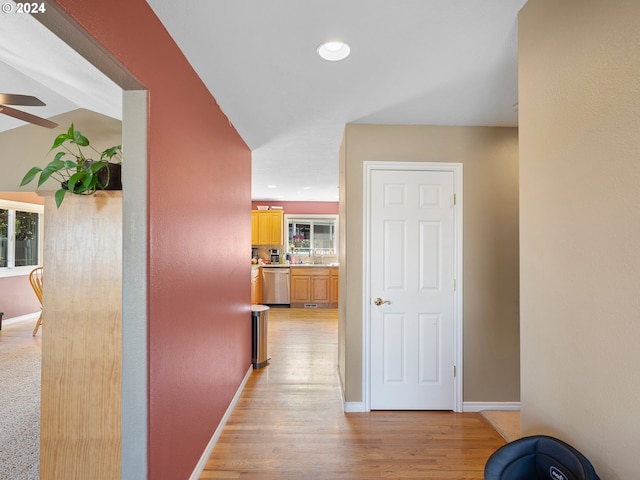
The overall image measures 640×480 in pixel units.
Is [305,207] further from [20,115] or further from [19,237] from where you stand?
[20,115]

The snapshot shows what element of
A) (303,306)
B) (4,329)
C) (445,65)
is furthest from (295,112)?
(4,329)

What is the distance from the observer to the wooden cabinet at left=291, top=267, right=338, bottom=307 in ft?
23.6

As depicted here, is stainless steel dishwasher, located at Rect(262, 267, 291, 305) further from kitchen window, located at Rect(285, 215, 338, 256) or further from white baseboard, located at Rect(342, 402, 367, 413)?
white baseboard, located at Rect(342, 402, 367, 413)

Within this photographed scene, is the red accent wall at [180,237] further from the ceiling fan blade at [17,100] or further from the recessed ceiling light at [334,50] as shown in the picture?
the ceiling fan blade at [17,100]

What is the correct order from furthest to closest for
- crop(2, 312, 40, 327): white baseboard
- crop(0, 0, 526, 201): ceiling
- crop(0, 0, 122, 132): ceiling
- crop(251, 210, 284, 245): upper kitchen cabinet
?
crop(251, 210, 284, 245): upper kitchen cabinet → crop(2, 312, 40, 327): white baseboard → crop(0, 0, 122, 132): ceiling → crop(0, 0, 526, 201): ceiling

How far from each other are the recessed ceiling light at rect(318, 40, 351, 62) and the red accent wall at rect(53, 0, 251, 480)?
2.53 ft

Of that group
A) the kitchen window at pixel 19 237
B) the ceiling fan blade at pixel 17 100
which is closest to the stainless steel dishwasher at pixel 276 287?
the kitchen window at pixel 19 237

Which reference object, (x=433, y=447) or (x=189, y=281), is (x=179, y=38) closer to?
Answer: (x=189, y=281)

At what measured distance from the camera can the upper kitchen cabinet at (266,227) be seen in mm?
7709

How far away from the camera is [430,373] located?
109 inches

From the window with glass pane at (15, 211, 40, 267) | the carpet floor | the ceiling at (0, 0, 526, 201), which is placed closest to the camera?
the ceiling at (0, 0, 526, 201)

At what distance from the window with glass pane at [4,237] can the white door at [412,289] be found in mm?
6487

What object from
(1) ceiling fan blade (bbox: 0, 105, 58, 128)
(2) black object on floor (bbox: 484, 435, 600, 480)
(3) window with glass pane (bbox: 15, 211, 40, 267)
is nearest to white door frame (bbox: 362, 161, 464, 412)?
(2) black object on floor (bbox: 484, 435, 600, 480)

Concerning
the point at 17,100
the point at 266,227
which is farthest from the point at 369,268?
the point at 266,227
